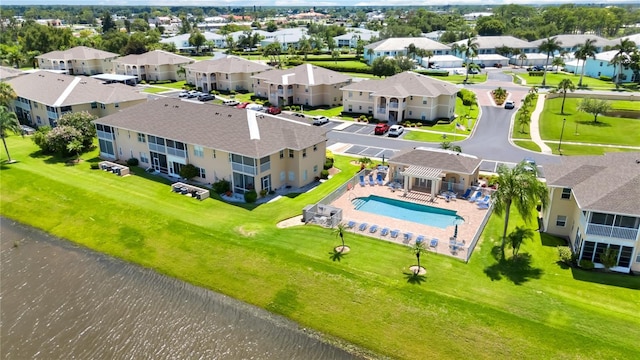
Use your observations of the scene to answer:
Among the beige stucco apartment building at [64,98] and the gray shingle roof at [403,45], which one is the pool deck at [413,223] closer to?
the beige stucco apartment building at [64,98]

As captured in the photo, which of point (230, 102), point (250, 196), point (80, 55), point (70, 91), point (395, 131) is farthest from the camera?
point (80, 55)

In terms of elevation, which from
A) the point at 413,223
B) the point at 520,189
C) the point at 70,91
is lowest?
the point at 413,223

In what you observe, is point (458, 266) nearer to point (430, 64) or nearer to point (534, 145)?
point (534, 145)

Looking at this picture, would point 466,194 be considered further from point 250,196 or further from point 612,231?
point 250,196

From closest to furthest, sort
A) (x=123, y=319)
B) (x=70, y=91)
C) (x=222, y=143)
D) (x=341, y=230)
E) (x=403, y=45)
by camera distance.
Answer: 1. (x=123, y=319)
2. (x=341, y=230)
3. (x=222, y=143)
4. (x=70, y=91)
5. (x=403, y=45)

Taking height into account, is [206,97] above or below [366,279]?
above

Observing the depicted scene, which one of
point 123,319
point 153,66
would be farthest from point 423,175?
point 153,66

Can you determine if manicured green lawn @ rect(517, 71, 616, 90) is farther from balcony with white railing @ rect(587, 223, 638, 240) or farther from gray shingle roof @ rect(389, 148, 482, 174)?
balcony with white railing @ rect(587, 223, 638, 240)
